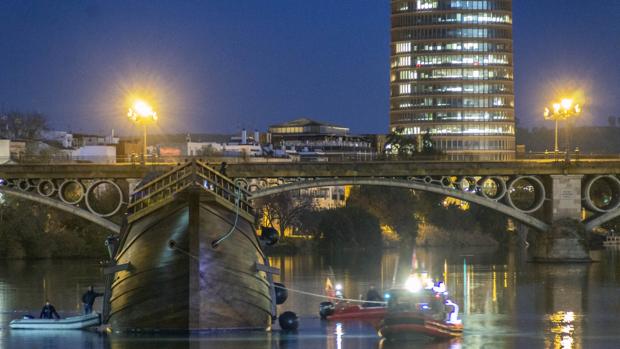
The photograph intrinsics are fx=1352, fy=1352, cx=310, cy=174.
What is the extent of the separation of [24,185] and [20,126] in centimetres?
6818

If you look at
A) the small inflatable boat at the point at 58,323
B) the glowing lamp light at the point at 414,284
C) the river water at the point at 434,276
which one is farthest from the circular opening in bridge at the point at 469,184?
the small inflatable boat at the point at 58,323

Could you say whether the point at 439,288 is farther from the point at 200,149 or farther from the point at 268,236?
the point at 200,149

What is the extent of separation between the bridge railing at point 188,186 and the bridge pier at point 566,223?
1557 inches

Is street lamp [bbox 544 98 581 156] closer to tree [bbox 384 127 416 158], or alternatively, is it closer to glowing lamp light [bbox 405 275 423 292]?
glowing lamp light [bbox 405 275 423 292]

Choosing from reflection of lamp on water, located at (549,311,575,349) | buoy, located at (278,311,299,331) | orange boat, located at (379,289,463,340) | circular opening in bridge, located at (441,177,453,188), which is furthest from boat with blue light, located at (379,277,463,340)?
circular opening in bridge, located at (441,177,453,188)

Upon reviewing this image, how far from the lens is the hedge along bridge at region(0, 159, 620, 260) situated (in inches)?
3105

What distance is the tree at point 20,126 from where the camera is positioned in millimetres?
144500

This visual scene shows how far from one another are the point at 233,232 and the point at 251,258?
1.06 metres

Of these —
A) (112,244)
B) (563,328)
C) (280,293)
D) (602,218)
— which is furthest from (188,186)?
(602,218)

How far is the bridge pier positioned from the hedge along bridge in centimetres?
6

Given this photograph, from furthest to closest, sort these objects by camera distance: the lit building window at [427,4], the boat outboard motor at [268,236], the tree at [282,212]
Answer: the lit building window at [427,4], the tree at [282,212], the boat outboard motor at [268,236]

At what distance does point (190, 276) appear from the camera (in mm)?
40906

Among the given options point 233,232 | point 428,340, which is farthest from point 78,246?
point 428,340

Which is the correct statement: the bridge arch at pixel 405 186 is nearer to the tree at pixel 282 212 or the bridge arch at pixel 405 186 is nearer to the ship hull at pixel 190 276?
the tree at pixel 282 212
